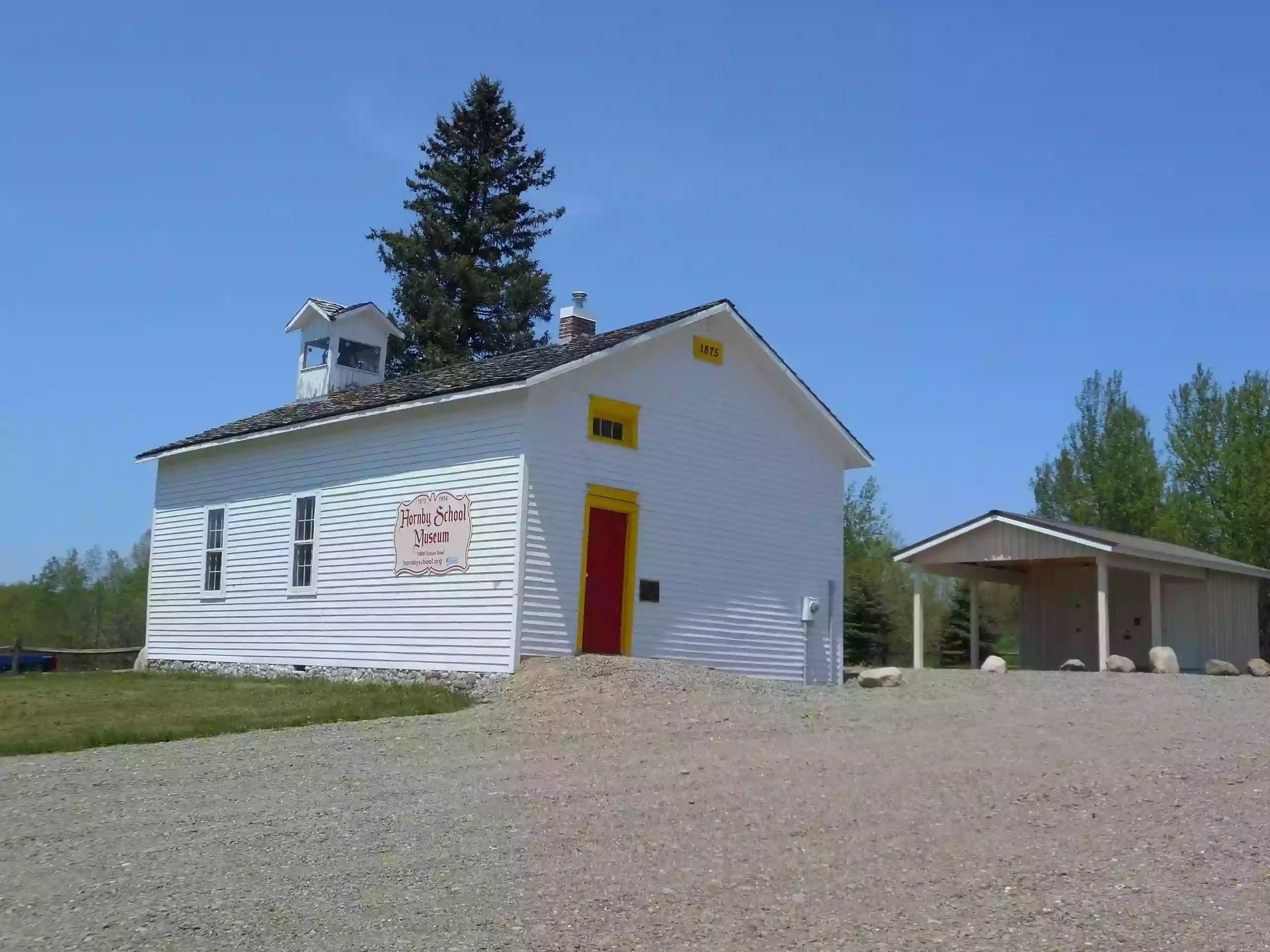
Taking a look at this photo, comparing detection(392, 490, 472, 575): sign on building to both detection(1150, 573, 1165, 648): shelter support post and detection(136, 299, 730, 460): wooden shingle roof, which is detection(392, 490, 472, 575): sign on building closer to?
detection(136, 299, 730, 460): wooden shingle roof

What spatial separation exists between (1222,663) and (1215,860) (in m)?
14.7

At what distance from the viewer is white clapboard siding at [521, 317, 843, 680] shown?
17109mm

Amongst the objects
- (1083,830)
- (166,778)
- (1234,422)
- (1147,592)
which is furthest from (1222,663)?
(1234,422)

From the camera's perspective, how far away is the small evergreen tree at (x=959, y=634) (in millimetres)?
38750

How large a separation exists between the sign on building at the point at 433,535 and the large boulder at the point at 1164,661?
1138cm

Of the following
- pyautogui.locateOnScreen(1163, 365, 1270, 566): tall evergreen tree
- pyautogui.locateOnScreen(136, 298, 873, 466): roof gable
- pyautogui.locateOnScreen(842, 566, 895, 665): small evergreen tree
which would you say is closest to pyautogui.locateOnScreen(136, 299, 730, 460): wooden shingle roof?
pyautogui.locateOnScreen(136, 298, 873, 466): roof gable

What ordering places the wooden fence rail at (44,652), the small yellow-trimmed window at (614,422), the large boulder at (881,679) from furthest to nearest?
the wooden fence rail at (44,652) → the small yellow-trimmed window at (614,422) → the large boulder at (881,679)

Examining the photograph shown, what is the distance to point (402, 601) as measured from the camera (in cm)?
1844

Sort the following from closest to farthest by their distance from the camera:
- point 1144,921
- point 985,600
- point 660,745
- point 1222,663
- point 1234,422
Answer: point 1144,921, point 660,745, point 1222,663, point 1234,422, point 985,600

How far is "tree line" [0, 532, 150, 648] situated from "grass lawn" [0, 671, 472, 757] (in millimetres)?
34156

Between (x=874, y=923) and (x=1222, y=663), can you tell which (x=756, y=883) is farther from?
(x=1222, y=663)

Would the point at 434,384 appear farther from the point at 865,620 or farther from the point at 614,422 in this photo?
the point at 865,620

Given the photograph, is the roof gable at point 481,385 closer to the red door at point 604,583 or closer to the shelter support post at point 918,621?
the red door at point 604,583

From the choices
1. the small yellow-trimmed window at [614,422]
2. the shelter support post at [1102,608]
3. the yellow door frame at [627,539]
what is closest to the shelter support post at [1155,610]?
the shelter support post at [1102,608]
